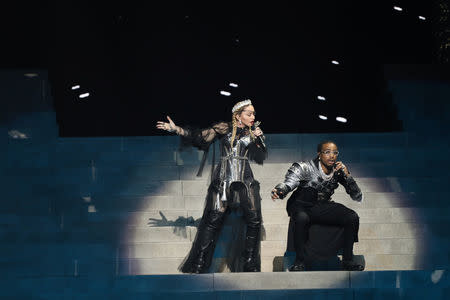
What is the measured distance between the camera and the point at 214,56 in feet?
39.4

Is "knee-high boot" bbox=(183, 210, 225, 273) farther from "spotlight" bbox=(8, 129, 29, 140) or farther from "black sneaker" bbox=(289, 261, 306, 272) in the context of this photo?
"spotlight" bbox=(8, 129, 29, 140)

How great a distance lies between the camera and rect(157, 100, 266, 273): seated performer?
811 centimetres

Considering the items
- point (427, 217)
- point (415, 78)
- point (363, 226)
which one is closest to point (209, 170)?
point (363, 226)

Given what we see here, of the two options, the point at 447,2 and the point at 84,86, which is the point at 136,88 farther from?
the point at 447,2

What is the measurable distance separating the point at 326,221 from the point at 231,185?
1023 mm

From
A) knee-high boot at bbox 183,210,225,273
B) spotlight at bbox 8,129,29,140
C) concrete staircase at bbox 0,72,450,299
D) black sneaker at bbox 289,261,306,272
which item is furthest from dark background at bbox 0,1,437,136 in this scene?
black sneaker at bbox 289,261,306,272

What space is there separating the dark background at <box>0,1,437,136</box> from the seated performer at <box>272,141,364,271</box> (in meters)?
3.40

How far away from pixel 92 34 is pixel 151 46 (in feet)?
2.81

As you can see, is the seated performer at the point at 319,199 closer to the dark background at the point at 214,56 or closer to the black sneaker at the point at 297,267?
the black sneaker at the point at 297,267

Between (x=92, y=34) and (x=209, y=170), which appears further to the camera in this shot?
(x=92, y=34)

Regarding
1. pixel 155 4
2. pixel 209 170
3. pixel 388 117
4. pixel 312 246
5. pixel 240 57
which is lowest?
pixel 312 246

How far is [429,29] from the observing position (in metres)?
11.7

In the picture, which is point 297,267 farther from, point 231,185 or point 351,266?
point 231,185

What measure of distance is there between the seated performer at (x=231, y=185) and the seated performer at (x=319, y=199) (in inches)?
15.3
